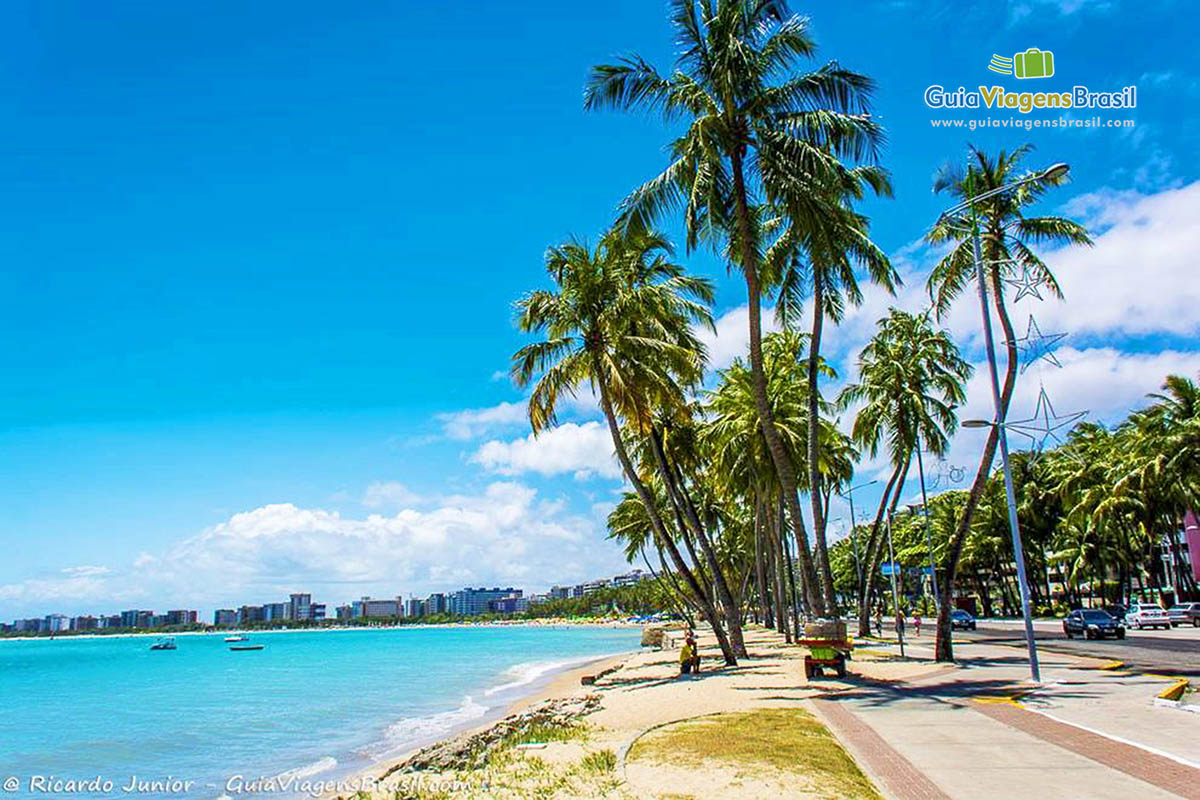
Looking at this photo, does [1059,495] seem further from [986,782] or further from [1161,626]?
[986,782]

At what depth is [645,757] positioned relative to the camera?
10.1m

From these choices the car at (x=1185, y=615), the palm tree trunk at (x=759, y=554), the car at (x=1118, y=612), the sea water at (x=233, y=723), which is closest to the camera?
the sea water at (x=233, y=723)

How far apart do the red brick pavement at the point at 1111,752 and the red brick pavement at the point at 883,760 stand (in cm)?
213

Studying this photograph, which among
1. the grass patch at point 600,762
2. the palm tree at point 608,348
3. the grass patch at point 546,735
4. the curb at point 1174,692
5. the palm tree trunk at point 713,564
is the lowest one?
the grass patch at point 546,735

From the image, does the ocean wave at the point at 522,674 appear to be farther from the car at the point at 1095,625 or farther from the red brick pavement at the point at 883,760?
the red brick pavement at the point at 883,760

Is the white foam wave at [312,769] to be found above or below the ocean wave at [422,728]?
above

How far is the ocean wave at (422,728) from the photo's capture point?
21.4 m

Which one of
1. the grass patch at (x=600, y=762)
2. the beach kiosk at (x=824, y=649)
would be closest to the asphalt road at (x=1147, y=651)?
the beach kiosk at (x=824, y=649)

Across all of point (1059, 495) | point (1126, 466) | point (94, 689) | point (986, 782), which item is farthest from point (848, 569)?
point (986, 782)

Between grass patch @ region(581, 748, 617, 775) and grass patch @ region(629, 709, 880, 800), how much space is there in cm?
32

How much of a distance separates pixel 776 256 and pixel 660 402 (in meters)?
5.58

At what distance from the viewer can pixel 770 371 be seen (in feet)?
111

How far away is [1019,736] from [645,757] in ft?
16.7

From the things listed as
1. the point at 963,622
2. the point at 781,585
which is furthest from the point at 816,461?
the point at 963,622
